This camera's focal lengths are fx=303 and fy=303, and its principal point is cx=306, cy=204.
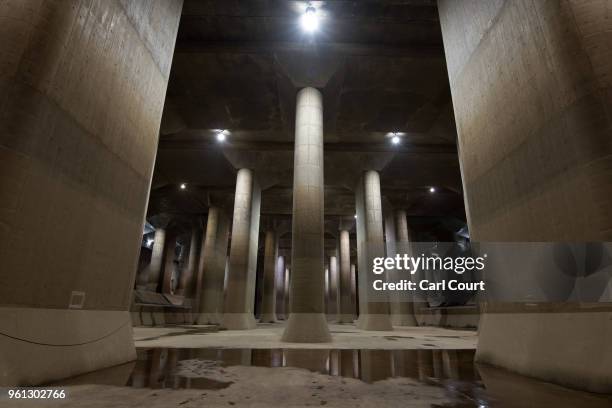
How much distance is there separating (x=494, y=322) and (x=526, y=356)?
75 centimetres

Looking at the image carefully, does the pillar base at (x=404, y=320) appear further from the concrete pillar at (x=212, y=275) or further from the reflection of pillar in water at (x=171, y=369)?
the reflection of pillar in water at (x=171, y=369)

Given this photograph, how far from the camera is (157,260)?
2717cm

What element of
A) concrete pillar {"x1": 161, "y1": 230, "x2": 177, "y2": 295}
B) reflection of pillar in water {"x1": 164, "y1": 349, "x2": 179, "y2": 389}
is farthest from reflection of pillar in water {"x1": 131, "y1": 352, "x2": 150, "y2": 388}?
concrete pillar {"x1": 161, "y1": 230, "x2": 177, "y2": 295}

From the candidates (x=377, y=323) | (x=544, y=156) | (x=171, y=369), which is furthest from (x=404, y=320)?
(x=171, y=369)

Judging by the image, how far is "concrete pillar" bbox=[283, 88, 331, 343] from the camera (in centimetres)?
838

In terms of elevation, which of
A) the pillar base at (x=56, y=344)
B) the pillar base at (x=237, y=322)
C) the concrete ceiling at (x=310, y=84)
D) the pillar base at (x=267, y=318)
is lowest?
the pillar base at (x=267, y=318)

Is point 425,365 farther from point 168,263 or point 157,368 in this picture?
point 168,263

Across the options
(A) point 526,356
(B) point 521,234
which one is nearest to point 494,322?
(A) point 526,356

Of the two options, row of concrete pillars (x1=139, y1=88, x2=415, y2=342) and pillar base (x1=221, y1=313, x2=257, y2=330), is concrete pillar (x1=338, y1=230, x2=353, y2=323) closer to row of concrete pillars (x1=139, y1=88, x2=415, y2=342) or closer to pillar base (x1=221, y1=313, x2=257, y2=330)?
row of concrete pillars (x1=139, y1=88, x2=415, y2=342)

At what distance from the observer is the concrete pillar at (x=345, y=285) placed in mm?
27078

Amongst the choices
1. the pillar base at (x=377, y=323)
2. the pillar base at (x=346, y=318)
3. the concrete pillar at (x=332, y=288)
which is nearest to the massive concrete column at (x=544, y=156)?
the pillar base at (x=377, y=323)

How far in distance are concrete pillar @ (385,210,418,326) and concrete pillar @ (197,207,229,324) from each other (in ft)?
40.7

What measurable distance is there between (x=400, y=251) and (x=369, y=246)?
6.96 metres

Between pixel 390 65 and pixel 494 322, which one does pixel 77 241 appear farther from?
pixel 390 65
